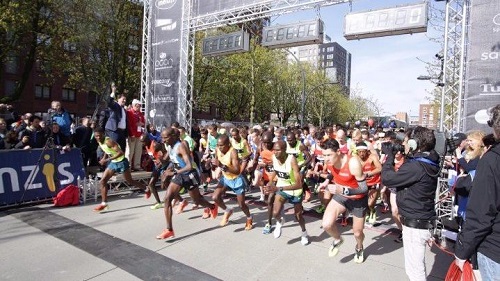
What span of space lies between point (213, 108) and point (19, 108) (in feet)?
98.5

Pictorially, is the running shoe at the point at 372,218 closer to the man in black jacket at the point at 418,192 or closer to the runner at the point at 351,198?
the runner at the point at 351,198

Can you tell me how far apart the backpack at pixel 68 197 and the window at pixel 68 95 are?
34576 millimetres

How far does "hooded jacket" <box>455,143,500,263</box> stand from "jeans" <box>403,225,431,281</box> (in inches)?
47.1

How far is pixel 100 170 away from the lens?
28.5 ft

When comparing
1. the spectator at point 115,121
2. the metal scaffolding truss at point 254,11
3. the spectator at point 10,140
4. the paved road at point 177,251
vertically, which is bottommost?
the paved road at point 177,251

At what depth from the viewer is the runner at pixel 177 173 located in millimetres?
5008

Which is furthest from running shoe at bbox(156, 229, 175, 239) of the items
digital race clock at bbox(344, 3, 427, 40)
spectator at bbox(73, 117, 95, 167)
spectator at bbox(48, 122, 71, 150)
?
digital race clock at bbox(344, 3, 427, 40)

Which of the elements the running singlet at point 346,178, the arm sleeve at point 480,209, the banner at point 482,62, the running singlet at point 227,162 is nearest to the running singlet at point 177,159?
the running singlet at point 227,162

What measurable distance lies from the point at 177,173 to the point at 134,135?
4.41 metres

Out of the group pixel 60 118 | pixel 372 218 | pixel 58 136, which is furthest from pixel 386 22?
pixel 58 136

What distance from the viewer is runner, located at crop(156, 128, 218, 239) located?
16.4ft

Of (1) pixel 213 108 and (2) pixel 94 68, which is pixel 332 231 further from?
(1) pixel 213 108

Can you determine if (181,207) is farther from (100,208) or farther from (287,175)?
(287,175)

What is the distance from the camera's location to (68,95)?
36.7 metres
